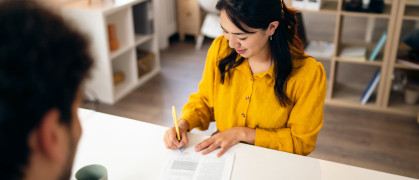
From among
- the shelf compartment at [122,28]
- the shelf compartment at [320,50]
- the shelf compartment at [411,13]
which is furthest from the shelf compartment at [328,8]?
the shelf compartment at [122,28]

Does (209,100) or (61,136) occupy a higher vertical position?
(61,136)

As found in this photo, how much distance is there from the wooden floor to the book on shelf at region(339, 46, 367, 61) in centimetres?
40

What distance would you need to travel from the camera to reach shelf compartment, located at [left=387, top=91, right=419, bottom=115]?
2916 mm

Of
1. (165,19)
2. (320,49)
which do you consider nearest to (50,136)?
(320,49)

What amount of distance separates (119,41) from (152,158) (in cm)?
216

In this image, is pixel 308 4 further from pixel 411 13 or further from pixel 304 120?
pixel 304 120

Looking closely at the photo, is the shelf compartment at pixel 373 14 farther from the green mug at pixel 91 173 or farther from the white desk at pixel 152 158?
the green mug at pixel 91 173

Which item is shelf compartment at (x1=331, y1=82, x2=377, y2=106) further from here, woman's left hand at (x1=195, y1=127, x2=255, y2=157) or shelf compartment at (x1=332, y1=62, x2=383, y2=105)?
woman's left hand at (x1=195, y1=127, x2=255, y2=157)

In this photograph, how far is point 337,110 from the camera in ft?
9.86

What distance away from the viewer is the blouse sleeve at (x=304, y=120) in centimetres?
138

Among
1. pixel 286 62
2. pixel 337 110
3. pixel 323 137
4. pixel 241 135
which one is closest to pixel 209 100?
pixel 241 135

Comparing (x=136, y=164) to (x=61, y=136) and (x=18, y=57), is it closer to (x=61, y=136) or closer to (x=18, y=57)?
(x=61, y=136)

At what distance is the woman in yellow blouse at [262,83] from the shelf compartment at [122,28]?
1.76 metres

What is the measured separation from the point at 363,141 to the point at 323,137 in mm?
255
